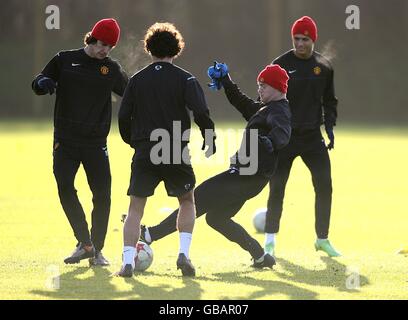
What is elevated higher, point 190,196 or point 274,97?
point 274,97

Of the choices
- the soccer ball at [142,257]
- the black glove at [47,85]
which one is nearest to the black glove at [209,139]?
the soccer ball at [142,257]

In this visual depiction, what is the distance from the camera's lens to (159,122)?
9.28 meters

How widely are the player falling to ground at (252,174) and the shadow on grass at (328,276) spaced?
0.98ft

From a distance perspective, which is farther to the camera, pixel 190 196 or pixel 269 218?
pixel 269 218

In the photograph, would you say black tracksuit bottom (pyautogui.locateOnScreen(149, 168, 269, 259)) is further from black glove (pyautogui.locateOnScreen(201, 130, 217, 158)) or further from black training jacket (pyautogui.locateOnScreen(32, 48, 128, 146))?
black training jacket (pyautogui.locateOnScreen(32, 48, 128, 146))

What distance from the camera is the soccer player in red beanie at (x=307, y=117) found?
1118cm

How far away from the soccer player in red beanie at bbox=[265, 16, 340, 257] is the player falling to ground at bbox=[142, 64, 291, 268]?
1.04 metres

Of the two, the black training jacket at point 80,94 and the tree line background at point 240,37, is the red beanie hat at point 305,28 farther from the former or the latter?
the tree line background at point 240,37

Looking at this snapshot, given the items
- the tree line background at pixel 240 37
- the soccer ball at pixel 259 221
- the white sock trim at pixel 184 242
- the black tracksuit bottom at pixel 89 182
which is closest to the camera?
the white sock trim at pixel 184 242

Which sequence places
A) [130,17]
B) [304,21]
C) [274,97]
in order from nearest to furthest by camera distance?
[274,97] < [304,21] < [130,17]

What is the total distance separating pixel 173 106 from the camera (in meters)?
9.30
